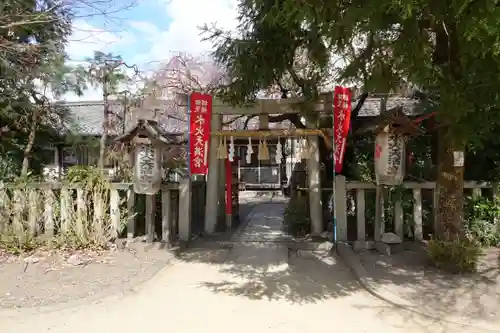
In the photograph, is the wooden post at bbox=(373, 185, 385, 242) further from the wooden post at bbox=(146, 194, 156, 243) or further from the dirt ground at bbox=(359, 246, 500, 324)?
the wooden post at bbox=(146, 194, 156, 243)

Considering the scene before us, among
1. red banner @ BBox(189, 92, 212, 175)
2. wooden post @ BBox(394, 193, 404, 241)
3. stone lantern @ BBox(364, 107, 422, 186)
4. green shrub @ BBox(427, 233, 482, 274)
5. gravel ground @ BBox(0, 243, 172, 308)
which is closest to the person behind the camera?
gravel ground @ BBox(0, 243, 172, 308)

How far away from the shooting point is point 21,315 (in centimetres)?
457

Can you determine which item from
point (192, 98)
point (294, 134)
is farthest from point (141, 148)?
point (294, 134)

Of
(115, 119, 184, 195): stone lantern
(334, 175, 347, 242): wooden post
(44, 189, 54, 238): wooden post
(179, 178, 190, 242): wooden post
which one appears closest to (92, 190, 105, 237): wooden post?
(115, 119, 184, 195): stone lantern

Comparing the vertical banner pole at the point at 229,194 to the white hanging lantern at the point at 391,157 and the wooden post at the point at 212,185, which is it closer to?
the wooden post at the point at 212,185

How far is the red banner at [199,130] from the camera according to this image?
8.12m

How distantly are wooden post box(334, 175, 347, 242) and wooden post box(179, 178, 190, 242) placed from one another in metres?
2.93

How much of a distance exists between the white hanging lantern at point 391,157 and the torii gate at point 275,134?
56.6 inches

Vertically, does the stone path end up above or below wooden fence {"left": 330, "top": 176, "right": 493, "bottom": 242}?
below

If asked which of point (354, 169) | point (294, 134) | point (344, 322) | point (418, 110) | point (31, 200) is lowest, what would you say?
point (344, 322)

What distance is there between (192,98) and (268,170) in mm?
12764

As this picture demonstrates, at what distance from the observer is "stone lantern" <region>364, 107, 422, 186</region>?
6680 millimetres

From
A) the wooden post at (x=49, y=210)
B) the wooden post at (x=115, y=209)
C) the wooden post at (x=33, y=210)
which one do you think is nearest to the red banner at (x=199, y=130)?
the wooden post at (x=115, y=209)

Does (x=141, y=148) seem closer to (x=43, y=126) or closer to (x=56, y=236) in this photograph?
(x=56, y=236)
